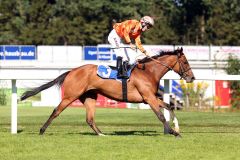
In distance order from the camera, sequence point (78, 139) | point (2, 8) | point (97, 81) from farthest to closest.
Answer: point (2, 8) < point (97, 81) < point (78, 139)

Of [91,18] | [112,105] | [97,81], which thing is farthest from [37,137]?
[91,18]

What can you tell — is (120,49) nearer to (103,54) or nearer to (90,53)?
(103,54)

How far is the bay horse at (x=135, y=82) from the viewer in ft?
39.9

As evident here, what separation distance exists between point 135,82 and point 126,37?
86 cm

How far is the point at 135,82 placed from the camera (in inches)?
479

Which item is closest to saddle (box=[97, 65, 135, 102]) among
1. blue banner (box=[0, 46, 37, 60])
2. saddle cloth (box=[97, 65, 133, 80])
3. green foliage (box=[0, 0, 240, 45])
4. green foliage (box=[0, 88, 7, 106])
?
saddle cloth (box=[97, 65, 133, 80])

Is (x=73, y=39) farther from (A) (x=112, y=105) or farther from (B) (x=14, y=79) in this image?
(B) (x=14, y=79)

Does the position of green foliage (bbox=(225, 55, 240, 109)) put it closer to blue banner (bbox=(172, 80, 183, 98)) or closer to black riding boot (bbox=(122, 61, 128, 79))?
blue banner (bbox=(172, 80, 183, 98))

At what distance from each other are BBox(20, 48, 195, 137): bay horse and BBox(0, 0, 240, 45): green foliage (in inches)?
2480

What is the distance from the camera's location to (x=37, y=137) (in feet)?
37.0

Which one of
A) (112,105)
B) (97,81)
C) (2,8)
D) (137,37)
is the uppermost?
(2,8)

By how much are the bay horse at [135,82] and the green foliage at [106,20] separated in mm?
62991

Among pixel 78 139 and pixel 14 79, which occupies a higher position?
pixel 14 79

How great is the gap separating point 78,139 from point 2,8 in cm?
7408
